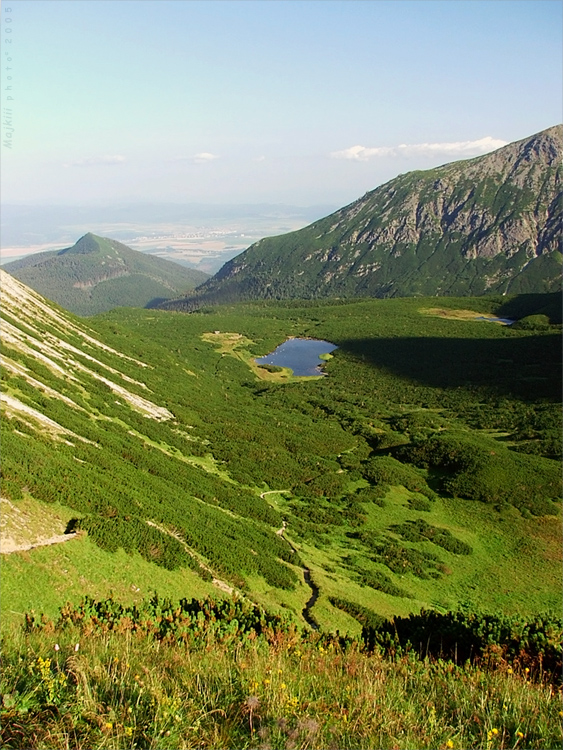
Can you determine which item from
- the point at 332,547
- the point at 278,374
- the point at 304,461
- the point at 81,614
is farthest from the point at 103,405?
the point at 278,374

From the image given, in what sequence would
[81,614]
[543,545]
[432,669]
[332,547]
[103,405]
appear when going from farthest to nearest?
[103,405] < [543,545] < [332,547] < [81,614] < [432,669]

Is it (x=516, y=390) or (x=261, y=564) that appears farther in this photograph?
(x=516, y=390)

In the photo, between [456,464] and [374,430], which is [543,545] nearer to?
[456,464]

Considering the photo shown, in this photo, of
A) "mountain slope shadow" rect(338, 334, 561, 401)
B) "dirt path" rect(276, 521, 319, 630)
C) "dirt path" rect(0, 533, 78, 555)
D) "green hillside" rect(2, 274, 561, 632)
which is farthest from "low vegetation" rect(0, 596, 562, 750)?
"mountain slope shadow" rect(338, 334, 561, 401)

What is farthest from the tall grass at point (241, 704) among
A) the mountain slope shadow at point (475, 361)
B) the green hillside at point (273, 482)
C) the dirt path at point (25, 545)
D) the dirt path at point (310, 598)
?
the mountain slope shadow at point (475, 361)

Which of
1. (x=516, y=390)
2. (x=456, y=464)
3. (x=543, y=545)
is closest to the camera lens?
(x=543, y=545)

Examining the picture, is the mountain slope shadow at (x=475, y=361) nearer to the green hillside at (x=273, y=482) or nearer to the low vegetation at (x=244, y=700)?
the green hillside at (x=273, y=482)

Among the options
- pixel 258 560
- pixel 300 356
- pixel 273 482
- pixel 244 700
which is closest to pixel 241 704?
pixel 244 700
